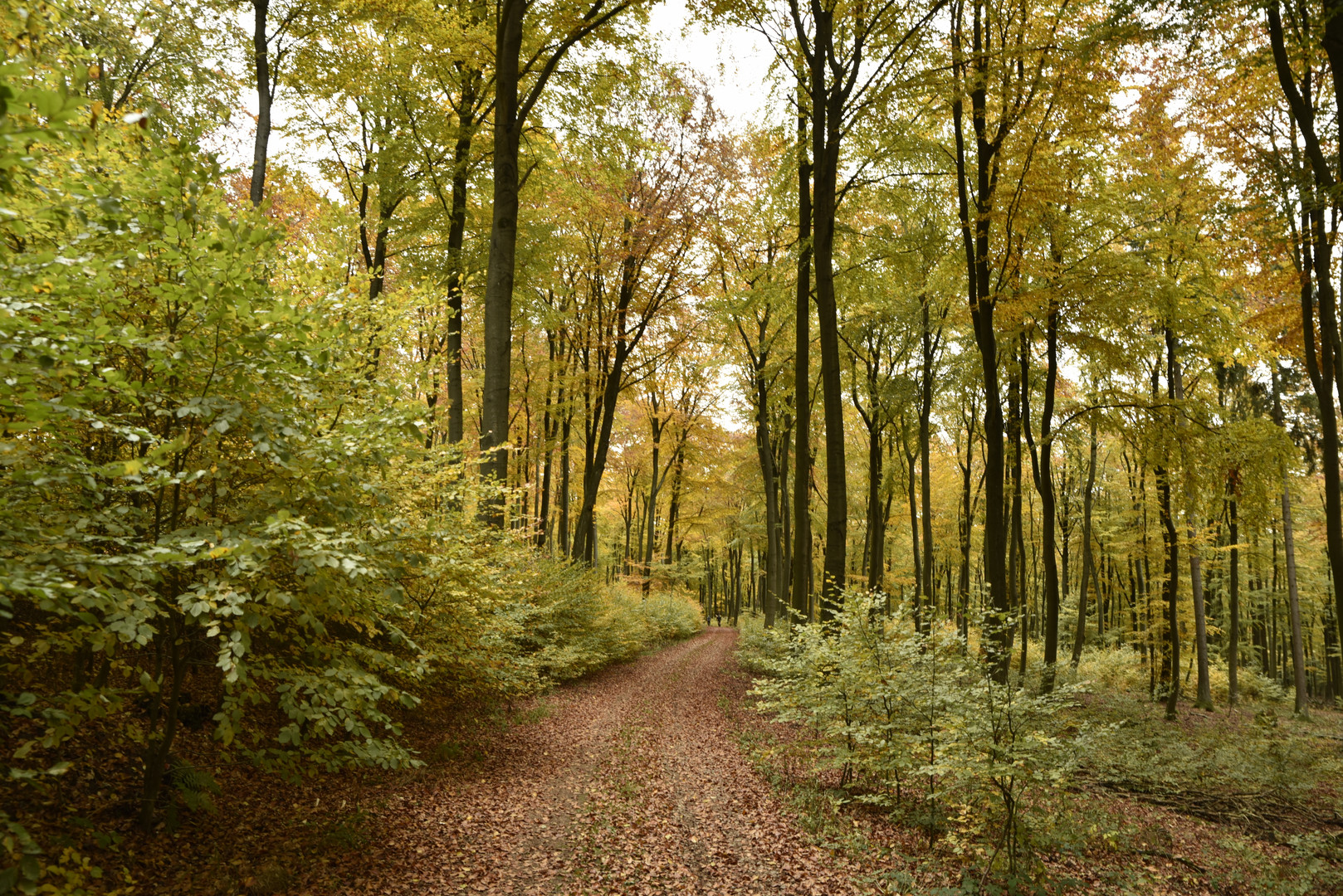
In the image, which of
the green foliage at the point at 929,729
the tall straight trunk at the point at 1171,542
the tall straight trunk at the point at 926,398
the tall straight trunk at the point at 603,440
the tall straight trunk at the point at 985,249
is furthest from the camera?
the tall straight trunk at the point at 603,440

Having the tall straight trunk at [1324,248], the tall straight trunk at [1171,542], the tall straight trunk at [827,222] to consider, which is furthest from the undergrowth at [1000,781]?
the tall straight trunk at [1171,542]

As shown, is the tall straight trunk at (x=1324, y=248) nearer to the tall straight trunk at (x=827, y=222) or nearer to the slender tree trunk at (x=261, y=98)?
the tall straight trunk at (x=827, y=222)

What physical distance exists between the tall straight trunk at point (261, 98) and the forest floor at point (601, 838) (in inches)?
366

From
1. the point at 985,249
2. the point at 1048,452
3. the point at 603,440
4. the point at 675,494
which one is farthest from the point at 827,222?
the point at 675,494

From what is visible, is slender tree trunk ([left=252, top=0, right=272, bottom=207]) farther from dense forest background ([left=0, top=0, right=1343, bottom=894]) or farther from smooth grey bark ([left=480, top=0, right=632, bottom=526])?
smooth grey bark ([left=480, top=0, right=632, bottom=526])

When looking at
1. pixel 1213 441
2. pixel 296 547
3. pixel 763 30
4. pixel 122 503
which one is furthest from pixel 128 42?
pixel 1213 441

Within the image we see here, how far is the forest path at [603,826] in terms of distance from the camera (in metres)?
4.56

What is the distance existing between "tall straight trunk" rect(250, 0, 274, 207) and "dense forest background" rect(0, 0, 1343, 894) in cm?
13

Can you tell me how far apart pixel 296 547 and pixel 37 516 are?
122cm

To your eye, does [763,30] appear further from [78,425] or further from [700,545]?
[700,545]

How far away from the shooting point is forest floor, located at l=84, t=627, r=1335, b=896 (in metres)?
4.22

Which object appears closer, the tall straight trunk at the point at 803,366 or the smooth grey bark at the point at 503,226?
the smooth grey bark at the point at 503,226

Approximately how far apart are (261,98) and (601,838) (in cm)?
1248

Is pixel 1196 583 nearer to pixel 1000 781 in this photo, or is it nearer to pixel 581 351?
pixel 1000 781
